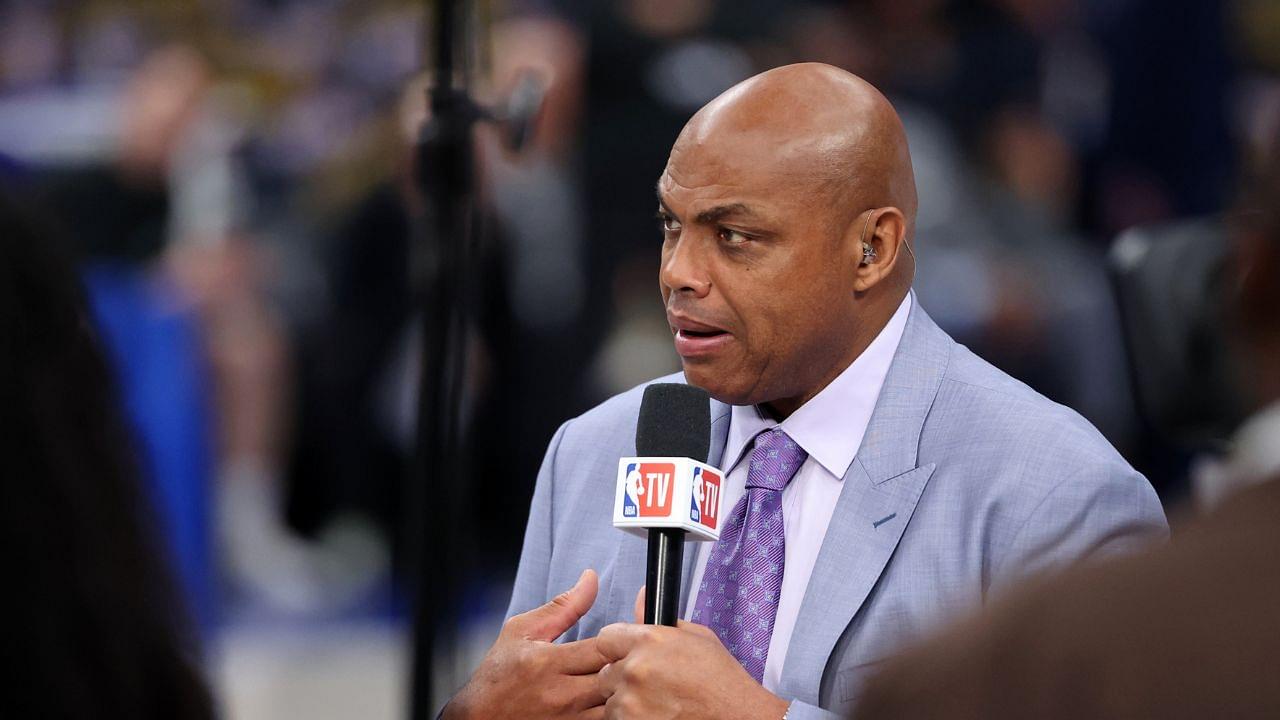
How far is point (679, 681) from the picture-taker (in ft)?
6.06

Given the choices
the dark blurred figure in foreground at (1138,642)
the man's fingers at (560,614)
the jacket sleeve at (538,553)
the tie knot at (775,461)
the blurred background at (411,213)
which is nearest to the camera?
the dark blurred figure in foreground at (1138,642)

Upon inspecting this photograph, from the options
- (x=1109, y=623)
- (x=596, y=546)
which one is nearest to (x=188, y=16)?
(x=596, y=546)

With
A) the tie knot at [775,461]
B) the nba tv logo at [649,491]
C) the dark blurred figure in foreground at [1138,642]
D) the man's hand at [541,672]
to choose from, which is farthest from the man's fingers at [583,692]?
the dark blurred figure in foreground at [1138,642]

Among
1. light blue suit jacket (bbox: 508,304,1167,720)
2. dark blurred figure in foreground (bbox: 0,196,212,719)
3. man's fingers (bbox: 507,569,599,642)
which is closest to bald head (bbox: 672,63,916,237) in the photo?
light blue suit jacket (bbox: 508,304,1167,720)

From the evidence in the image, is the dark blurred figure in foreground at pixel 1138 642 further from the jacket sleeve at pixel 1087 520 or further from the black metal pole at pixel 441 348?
the black metal pole at pixel 441 348

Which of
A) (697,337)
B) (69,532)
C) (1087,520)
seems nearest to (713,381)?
(697,337)

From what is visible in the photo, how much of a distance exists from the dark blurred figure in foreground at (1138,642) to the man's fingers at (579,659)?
1.17 m

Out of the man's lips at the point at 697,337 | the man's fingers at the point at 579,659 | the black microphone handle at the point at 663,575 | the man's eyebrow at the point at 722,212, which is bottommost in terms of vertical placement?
the man's fingers at the point at 579,659

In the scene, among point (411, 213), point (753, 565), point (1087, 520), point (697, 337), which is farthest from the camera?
point (411, 213)

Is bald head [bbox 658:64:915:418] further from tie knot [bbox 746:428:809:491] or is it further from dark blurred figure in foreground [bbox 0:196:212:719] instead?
dark blurred figure in foreground [bbox 0:196:212:719]

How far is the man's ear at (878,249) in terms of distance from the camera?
7.18ft

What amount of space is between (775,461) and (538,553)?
16.4 inches

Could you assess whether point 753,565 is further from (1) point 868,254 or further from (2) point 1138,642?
(2) point 1138,642

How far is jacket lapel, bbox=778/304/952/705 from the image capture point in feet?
6.48
